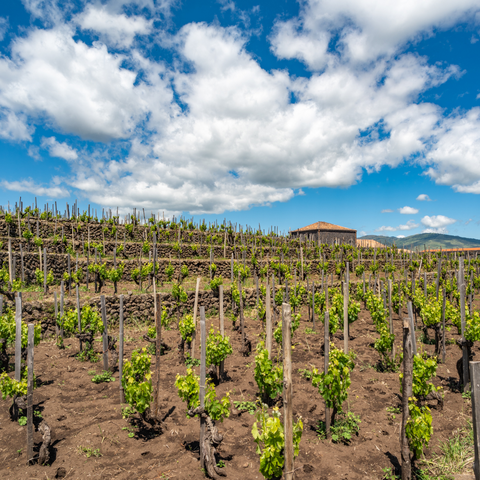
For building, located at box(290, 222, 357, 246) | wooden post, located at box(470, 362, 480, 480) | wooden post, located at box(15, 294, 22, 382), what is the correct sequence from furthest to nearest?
building, located at box(290, 222, 357, 246), wooden post, located at box(15, 294, 22, 382), wooden post, located at box(470, 362, 480, 480)

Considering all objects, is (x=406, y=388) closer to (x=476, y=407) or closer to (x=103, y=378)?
(x=476, y=407)

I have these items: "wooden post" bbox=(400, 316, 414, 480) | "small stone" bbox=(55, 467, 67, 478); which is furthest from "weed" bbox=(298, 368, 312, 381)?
"small stone" bbox=(55, 467, 67, 478)

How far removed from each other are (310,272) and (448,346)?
47.0ft

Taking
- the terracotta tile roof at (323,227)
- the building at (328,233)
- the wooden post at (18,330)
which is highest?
the terracotta tile roof at (323,227)

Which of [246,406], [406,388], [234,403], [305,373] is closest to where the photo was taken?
[406,388]

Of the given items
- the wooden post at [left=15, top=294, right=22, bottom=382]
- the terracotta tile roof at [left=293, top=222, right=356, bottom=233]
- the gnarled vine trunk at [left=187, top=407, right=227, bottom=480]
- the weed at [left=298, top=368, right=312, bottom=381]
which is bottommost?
the weed at [left=298, top=368, right=312, bottom=381]

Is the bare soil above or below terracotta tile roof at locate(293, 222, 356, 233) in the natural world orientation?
below

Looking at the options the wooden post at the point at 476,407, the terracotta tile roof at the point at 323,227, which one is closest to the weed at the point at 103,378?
the wooden post at the point at 476,407

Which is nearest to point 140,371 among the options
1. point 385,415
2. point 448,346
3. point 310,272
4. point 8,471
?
point 8,471

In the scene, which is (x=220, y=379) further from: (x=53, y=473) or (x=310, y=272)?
(x=310, y=272)

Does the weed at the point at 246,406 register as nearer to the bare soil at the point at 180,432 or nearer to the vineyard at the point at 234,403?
the vineyard at the point at 234,403

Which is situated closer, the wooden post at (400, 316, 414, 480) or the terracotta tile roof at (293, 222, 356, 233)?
the wooden post at (400, 316, 414, 480)

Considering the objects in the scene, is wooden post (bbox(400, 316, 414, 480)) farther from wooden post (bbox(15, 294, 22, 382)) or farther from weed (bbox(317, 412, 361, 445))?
wooden post (bbox(15, 294, 22, 382))

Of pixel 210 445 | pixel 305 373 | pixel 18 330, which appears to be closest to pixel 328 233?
pixel 305 373
